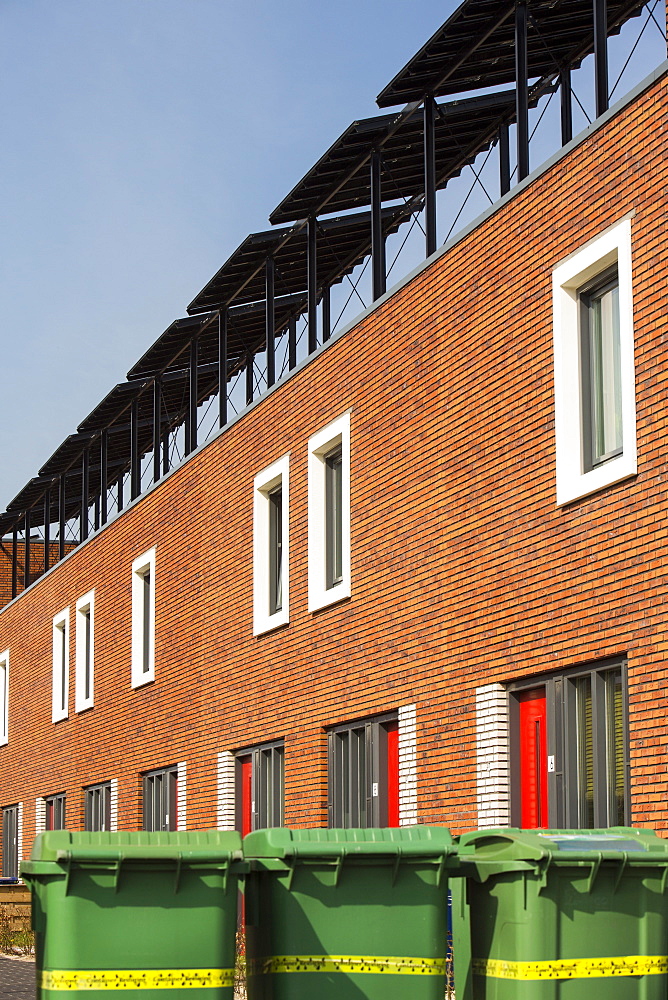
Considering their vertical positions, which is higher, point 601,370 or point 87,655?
point 601,370

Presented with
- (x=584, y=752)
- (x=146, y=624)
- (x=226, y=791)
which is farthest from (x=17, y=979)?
(x=146, y=624)

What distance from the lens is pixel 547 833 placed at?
7.87 metres

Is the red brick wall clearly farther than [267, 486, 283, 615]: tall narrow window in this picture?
No

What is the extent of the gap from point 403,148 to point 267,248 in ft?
8.87

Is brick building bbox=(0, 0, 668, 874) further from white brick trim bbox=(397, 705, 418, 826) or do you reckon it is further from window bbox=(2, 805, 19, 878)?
window bbox=(2, 805, 19, 878)

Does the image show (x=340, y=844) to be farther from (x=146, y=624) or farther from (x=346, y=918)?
(x=146, y=624)

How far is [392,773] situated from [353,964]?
26.6 ft

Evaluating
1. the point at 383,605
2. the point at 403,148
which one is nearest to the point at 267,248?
the point at 403,148

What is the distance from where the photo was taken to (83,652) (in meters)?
28.3

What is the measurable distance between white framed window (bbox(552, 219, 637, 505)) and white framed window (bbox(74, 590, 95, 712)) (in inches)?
656

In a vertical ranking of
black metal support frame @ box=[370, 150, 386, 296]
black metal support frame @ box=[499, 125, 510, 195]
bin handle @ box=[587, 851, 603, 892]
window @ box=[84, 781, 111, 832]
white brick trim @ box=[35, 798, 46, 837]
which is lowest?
white brick trim @ box=[35, 798, 46, 837]

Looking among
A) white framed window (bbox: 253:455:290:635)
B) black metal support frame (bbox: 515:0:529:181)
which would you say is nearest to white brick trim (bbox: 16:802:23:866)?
white framed window (bbox: 253:455:290:635)

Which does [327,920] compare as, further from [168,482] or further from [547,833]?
[168,482]

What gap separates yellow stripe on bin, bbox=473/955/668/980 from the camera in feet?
23.6
